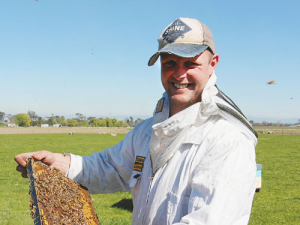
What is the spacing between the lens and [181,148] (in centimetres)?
229

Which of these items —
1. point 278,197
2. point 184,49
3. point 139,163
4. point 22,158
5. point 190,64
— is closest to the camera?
point 184,49

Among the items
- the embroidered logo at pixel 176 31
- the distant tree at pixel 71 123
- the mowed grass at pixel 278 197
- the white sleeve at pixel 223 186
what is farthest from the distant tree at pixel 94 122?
the white sleeve at pixel 223 186

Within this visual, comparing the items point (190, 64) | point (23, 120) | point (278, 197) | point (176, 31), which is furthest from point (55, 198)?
point (23, 120)

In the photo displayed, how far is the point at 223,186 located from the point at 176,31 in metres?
1.22

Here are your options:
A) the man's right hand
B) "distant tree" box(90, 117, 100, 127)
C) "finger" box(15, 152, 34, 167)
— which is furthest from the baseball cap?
"distant tree" box(90, 117, 100, 127)

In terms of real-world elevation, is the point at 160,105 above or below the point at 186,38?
below

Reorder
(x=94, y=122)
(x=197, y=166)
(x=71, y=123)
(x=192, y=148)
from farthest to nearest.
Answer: (x=94, y=122)
(x=71, y=123)
(x=192, y=148)
(x=197, y=166)

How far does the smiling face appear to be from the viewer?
7.92 ft

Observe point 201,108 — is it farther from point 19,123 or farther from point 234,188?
point 19,123

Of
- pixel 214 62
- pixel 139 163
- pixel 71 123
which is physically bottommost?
pixel 71 123

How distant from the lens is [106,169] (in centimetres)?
310

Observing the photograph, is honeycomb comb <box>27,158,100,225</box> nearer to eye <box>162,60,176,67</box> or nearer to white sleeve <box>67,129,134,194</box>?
white sleeve <box>67,129,134,194</box>

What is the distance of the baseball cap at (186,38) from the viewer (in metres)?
2.32

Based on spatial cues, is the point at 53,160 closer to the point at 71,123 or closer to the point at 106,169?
the point at 106,169
